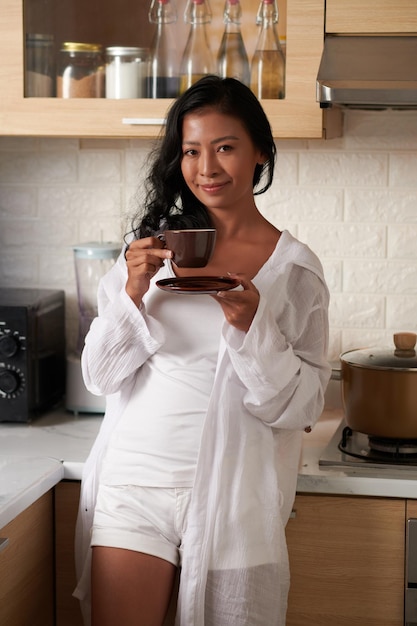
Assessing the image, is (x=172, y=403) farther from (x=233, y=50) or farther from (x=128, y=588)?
(x=233, y=50)

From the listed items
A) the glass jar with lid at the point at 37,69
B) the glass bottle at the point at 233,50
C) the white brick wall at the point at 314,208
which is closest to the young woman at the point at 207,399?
the glass bottle at the point at 233,50

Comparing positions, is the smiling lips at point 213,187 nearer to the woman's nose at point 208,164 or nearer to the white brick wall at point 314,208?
the woman's nose at point 208,164

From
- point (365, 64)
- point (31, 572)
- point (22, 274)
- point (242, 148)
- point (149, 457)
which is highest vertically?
point (365, 64)

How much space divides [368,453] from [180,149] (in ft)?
2.31

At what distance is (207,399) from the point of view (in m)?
1.72

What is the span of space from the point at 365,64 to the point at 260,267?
1.57 ft

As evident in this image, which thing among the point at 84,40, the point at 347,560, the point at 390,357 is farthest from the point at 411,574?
the point at 84,40

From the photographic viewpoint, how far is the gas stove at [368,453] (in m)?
1.86

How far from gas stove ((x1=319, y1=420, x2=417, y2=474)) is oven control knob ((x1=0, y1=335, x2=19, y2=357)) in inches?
27.6

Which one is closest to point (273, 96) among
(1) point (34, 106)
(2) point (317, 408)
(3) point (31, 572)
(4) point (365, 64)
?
(4) point (365, 64)

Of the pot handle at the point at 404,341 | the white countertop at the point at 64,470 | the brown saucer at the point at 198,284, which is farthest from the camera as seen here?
the pot handle at the point at 404,341

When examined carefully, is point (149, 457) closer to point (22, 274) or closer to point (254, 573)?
point (254, 573)

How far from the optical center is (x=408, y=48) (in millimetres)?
1939

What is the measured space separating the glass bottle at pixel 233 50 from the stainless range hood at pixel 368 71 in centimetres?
18
